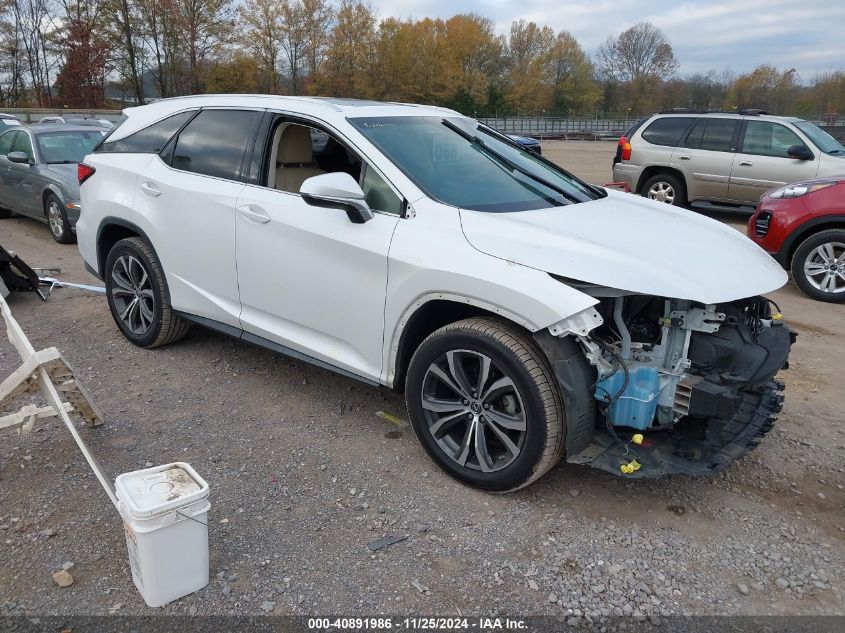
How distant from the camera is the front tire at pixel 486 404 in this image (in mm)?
2955

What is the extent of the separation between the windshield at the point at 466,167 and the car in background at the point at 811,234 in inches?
139

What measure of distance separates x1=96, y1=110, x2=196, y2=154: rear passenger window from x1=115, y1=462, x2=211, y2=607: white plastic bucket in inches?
114

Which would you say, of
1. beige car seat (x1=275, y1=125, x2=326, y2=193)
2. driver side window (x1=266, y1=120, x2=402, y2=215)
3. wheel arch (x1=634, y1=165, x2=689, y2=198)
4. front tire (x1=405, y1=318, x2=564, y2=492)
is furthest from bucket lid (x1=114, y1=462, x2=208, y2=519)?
wheel arch (x1=634, y1=165, x2=689, y2=198)

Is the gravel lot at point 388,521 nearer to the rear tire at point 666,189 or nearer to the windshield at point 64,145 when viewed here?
the windshield at point 64,145

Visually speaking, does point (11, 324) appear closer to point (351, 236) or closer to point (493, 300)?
point (351, 236)

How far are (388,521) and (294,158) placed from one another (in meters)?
2.33

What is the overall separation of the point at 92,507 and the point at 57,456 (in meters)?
0.62

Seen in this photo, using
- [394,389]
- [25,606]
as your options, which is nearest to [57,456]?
[25,606]

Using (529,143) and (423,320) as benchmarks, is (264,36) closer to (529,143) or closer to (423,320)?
(529,143)

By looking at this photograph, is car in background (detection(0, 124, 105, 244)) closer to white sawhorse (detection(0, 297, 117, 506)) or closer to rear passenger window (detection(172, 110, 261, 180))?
rear passenger window (detection(172, 110, 261, 180))

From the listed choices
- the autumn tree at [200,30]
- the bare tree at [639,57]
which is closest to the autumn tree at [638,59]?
the bare tree at [639,57]

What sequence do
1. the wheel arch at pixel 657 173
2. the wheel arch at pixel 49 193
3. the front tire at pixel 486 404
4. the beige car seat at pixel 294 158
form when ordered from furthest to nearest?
the wheel arch at pixel 657 173 → the wheel arch at pixel 49 193 → the beige car seat at pixel 294 158 → the front tire at pixel 486 404

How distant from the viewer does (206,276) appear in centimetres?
435

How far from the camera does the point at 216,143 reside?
14.4 feet
